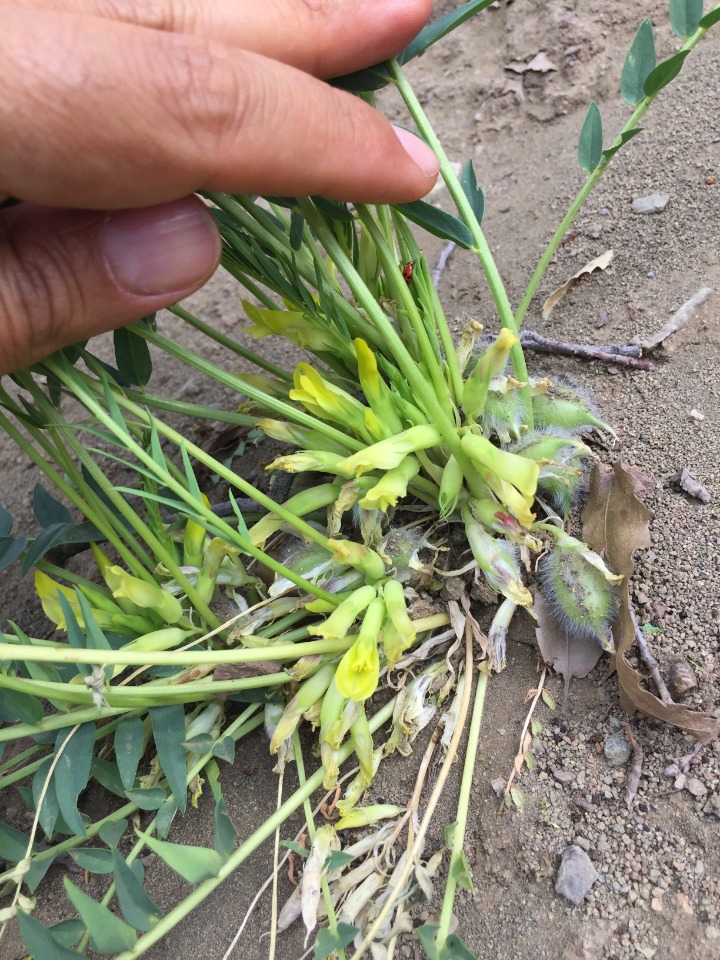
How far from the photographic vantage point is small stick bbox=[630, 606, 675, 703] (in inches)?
35.8

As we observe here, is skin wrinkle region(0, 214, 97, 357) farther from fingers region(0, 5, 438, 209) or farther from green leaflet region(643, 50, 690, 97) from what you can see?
green leaflet region(643, 50, 690, 97)

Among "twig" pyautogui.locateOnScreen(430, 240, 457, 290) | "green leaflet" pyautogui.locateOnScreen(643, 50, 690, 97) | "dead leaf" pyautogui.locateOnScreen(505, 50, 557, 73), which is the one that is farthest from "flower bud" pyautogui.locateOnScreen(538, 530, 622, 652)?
"dead leaf" pyautogui.locateOnScreen(505, 50, 557, 73)

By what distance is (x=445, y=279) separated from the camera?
65.9 inches

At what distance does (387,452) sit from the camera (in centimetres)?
92

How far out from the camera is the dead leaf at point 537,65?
1877mm

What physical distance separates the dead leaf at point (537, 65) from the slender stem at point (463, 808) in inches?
66.3

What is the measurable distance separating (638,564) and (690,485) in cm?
16

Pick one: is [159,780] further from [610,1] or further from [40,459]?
[610,1]

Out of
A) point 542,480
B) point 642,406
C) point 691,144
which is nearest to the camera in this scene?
point 542,480

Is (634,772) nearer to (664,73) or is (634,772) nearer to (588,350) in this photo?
(588,350)

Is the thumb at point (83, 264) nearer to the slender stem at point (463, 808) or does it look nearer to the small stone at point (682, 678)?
the slender stem at point (463, 808)

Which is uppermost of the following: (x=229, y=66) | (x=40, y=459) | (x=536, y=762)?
(x=229, y=66)

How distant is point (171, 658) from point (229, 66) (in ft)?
2.11

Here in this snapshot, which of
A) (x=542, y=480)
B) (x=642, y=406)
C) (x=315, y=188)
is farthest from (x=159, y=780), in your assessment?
(x=642, y=406)
